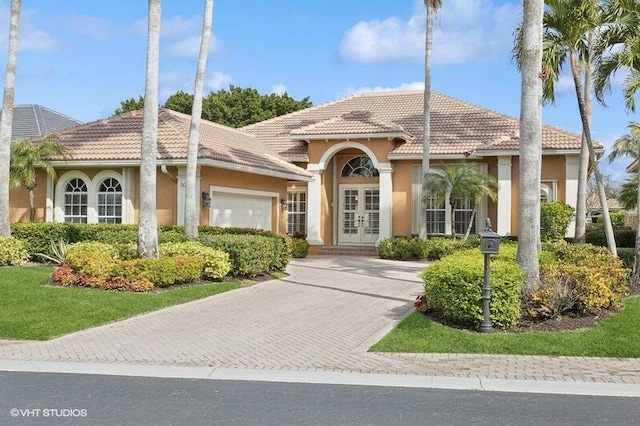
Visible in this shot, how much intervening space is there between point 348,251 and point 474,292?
16.1m

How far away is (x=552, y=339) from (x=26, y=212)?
17.7 meters

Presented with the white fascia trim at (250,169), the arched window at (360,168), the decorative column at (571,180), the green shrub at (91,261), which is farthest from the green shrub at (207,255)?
the decorative column at (571,180)

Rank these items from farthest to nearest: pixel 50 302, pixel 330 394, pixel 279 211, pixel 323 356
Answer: pixel 279 211 < pixel 50 302 < pixel 323 356 < pixel 330 394

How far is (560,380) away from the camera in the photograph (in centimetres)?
785

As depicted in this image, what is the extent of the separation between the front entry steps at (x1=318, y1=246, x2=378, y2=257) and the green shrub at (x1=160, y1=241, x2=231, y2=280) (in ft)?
35.2

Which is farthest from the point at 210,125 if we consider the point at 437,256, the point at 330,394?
the point at 330,394

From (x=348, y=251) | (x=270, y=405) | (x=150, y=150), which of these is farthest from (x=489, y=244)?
(x=348, y=251)

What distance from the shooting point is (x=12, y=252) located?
17359 mm

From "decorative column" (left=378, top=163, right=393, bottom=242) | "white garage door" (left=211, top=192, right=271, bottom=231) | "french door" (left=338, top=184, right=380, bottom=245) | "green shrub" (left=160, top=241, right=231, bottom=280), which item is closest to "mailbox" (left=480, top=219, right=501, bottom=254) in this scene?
"green shrub" (left=160, top=241, right=231, bottom=280)

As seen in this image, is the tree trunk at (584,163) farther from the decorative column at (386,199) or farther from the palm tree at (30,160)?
the palm tree at (30,160)

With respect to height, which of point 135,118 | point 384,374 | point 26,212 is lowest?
point 384,374

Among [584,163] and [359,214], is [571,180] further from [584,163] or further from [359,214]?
[359,214]

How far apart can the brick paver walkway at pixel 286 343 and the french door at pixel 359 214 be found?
12525 millimetres

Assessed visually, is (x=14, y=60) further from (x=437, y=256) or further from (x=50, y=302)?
(x=437, y=256)
